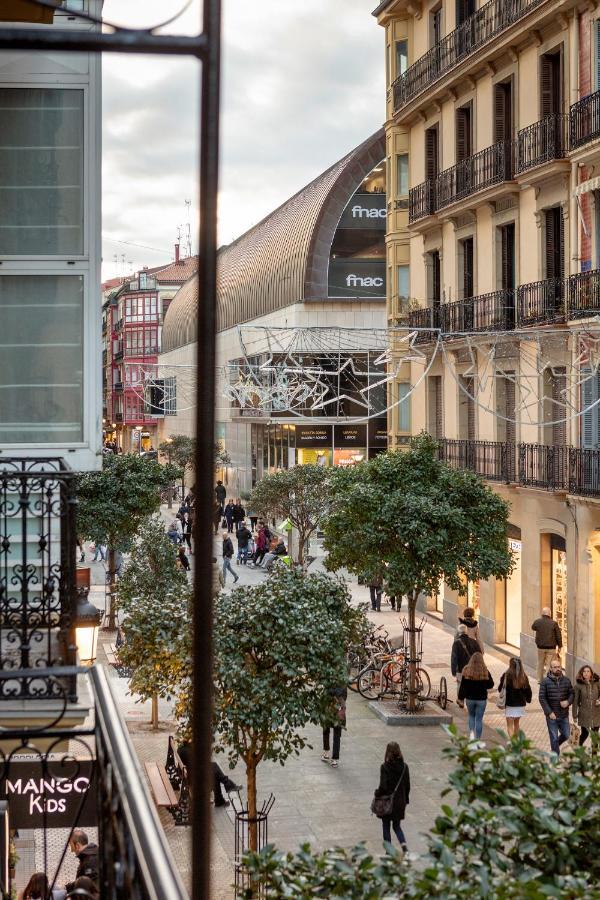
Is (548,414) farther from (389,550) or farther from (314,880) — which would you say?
(314,880)

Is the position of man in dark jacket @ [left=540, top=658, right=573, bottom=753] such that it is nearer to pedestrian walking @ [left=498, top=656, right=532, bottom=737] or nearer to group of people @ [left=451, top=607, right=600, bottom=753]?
group of people @ [left=451, top=607, right=600, bottom=753]

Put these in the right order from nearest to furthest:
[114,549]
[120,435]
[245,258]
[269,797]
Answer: [269,797]
[114,549]
[245,258]
[120,435]

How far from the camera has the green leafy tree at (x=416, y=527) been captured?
61.3 ft

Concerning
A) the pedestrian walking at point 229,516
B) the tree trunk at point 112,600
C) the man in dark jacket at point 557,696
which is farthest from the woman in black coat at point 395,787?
the pedestrian walking at point 229,516

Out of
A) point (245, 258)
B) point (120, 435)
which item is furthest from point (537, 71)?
point (120, 435)

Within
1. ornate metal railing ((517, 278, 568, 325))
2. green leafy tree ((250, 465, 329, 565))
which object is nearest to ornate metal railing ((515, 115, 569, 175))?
ornate metal railing ((517, 278, 568, 325))

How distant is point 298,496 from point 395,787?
21.9 meters

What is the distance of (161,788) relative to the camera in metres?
14.9

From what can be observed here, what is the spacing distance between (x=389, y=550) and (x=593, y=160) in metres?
8.49

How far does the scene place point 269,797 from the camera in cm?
1498

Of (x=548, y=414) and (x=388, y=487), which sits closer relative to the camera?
(x=388, y=487)

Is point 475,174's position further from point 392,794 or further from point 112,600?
point 392,794

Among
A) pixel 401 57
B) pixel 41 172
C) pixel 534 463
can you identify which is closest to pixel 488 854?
pixel 41 172

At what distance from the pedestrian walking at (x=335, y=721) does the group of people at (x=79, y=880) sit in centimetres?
289
